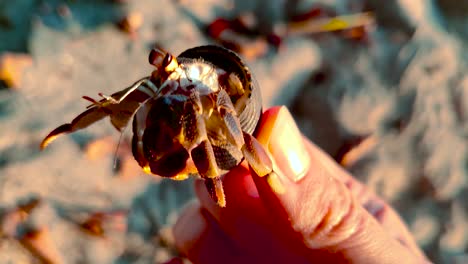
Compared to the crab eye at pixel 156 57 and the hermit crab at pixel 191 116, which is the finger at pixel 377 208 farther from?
the crab eye at pixel 156 57

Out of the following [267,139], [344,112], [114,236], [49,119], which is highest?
[267,139]

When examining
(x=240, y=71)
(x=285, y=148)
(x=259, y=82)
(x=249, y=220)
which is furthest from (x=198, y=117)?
(x=259, y=82)

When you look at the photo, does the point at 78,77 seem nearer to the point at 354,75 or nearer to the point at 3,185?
the point at 3,185

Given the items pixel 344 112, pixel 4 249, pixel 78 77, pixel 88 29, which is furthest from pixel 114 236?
pixel 344 112

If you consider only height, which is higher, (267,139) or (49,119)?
(267,139)

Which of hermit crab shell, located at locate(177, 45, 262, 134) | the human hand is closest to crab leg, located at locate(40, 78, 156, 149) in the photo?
hermit crab shell, located at locate(177, 45, 262, 134)

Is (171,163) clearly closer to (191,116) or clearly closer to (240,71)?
(191,116)

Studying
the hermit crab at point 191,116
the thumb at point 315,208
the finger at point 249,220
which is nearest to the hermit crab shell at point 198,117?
the hermit crab at point 191,116
